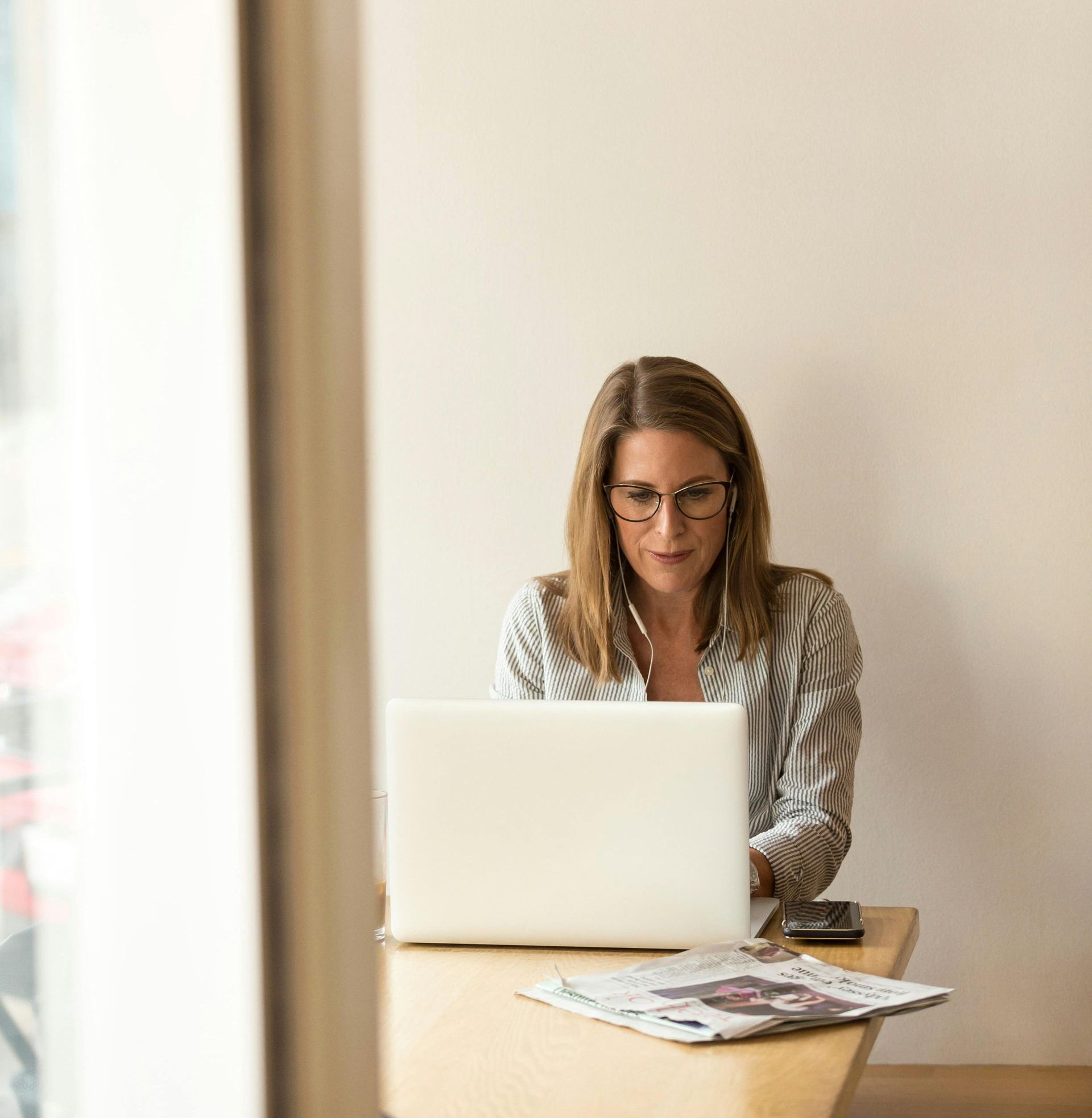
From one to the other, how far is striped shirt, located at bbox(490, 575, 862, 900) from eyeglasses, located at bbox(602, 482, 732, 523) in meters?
0.15

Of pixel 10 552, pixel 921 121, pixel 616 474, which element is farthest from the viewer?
pixel 921 121

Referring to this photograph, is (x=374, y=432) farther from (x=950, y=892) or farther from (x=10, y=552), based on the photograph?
(x=10, y=552)

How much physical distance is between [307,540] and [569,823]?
970 mm

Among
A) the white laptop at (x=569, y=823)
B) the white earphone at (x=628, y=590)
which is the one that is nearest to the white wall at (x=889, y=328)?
the white earphone at (x=628, y=590)

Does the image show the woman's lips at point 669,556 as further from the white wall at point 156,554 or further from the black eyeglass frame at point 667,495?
the white wall at point 156,554

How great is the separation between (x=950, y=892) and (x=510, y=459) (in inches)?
43.3

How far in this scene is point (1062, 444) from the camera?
6.80 feet

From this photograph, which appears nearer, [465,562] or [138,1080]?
[138,1080]

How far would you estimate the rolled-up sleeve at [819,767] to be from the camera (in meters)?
1.59

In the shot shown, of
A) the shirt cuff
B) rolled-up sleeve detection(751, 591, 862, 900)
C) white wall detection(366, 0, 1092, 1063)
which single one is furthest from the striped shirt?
white wall detection(366, 0, 1092, 1063)

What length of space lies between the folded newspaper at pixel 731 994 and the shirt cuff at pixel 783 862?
0.31 metres

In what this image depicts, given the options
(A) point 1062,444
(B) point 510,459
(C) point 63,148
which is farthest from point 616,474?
(C) point 63,148

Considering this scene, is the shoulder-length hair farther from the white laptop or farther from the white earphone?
the white laptop

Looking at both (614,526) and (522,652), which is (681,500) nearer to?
(614,526)
